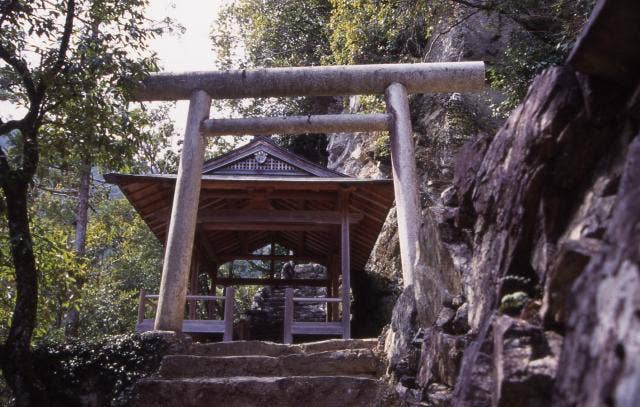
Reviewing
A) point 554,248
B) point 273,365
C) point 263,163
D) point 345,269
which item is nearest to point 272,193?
point 263,163

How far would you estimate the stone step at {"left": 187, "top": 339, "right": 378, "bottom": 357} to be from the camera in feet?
21.9

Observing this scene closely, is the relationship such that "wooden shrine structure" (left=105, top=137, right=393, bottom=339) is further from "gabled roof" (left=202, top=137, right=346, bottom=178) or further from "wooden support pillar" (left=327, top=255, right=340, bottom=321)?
"wooden support pillar" (left=327, top=255, right=340, bottom=321)

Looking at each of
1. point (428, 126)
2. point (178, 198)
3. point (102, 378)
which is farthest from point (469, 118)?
point (102, 378)

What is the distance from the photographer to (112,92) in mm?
6434

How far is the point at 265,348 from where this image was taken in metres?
6.72

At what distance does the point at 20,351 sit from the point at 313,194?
643 centimetres

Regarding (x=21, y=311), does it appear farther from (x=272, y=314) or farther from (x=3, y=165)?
(x=272, y=314)

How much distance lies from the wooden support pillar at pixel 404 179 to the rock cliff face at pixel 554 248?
2.23m

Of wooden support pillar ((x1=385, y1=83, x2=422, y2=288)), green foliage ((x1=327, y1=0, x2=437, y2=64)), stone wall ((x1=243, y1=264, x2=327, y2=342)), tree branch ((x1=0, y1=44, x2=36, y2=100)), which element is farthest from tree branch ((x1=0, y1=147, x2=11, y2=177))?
stone wall ((x1=243, y1=264, x2=327, y2=342))

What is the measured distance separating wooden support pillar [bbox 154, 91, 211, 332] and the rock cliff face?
345cm

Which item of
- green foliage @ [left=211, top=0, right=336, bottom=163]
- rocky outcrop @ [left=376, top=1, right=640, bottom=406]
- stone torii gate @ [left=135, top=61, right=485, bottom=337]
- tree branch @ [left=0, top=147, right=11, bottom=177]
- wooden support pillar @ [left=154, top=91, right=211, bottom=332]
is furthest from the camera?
green foliage @ [left=211, top=0, right=336, bottom=163]

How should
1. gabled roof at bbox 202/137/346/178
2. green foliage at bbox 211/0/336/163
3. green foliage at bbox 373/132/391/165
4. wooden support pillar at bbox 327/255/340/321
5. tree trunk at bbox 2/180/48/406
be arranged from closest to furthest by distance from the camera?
tree trunk at bbox 2/180/48/406 → gabled roof at bbox 202/137/346/178 → wooden support pillar at bbox 327/255/340/321 → green foliage at bbox 373/132/391/165 → green foliage at bbox 211/0/336/163

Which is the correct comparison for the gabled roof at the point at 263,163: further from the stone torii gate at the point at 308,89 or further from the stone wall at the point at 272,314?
the stone wall at the point at 272,314

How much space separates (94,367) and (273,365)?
195 centimetres
